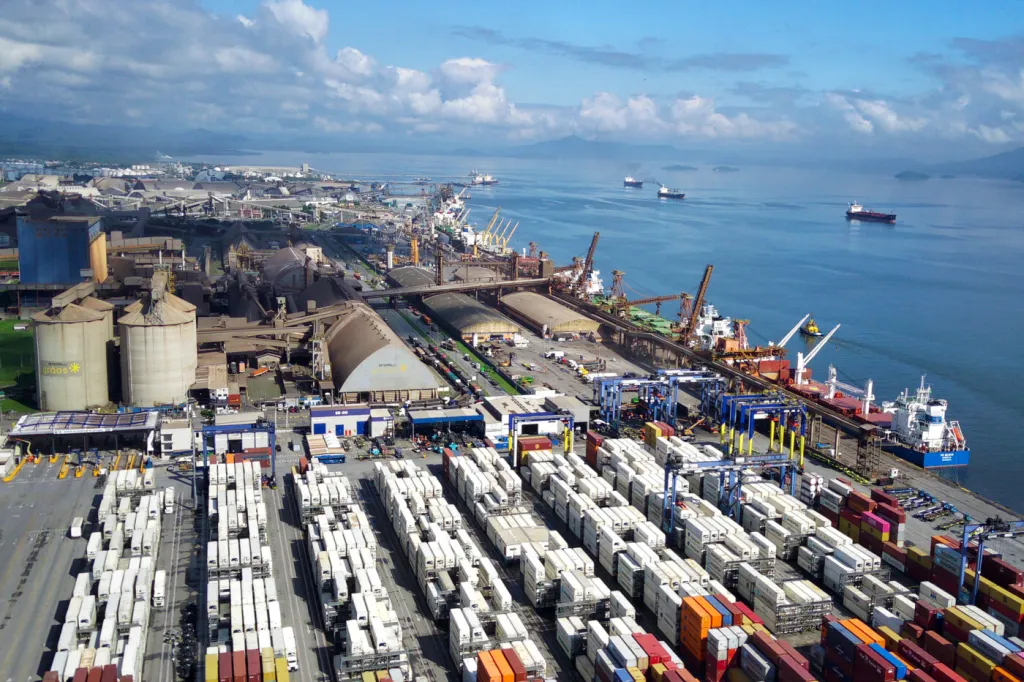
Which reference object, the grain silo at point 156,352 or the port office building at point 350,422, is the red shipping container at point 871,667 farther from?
the grain silo at point 156,352

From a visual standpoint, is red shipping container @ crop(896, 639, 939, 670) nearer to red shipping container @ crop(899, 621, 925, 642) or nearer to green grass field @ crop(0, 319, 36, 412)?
red shipping container @ crop(899, 621, 925, 642)

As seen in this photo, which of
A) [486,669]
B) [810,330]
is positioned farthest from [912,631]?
[810,330]

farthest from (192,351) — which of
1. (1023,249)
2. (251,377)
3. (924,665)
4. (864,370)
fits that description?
(1023,249)

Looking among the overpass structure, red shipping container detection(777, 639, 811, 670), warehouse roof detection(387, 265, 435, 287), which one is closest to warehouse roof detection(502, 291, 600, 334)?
the overpass structure

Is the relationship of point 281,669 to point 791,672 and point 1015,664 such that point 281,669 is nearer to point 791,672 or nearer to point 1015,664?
point 791,672

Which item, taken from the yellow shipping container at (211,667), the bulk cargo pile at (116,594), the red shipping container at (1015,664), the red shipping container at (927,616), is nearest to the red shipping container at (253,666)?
the yellow shipping container at (211,667)
